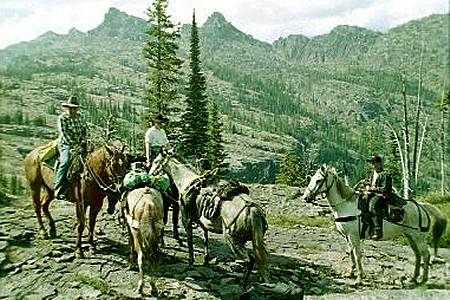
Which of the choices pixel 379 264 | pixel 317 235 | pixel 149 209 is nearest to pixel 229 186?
pixel 149 209

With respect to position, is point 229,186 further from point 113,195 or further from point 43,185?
point 43,185

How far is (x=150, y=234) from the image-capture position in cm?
955

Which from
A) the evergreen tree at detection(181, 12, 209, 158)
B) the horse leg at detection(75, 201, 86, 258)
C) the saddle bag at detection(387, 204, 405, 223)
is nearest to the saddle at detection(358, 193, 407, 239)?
the saddle bag at detection(387, 204, 405, 223)

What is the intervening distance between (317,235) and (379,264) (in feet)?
13.8

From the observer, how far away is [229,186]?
1047 cm

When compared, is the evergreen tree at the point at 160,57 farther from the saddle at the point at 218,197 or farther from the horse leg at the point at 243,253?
the horse leg at the point at 243,253

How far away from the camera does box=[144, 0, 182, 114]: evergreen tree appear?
93.5 ft

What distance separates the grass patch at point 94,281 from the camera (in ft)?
32.6

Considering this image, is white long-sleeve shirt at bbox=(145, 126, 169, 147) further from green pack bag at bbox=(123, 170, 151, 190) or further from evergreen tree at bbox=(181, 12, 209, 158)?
evergreen tree at bbox=(181, 12, 209, 158)

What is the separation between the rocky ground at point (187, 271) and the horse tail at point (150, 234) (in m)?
0.68

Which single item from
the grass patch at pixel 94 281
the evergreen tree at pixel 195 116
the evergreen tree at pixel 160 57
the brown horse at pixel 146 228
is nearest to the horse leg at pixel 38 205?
the grass patch at pixel 94 281

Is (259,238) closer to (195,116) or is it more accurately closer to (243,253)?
(243,253)

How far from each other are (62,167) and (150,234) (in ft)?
10.3

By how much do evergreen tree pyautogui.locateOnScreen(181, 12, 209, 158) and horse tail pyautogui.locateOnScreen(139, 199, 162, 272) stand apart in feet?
76.3
